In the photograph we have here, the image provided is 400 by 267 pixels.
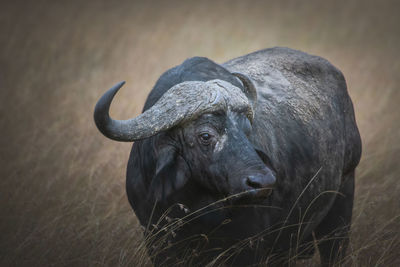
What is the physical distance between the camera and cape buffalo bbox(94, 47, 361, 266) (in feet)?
10.3

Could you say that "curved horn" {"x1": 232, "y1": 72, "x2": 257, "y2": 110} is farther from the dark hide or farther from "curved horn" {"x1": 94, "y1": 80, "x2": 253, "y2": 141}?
"curved horn" {"x1": 94, "y1": 80, "x2": 253, "y2": 141}

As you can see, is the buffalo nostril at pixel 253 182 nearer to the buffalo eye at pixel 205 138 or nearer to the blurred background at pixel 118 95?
the buffalo eye at pixel 205 138

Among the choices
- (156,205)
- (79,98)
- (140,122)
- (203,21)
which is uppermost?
(203,21)

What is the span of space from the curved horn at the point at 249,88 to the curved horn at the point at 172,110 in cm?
41

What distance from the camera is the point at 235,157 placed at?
312 centimetres

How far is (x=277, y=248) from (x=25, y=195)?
258 centimetres

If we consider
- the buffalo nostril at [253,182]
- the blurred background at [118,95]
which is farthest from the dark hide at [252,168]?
the blurred background at [118,95]

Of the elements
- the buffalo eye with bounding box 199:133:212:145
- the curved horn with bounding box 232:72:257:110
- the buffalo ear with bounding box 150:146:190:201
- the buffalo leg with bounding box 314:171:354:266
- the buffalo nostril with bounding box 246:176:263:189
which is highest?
the curved horn with bounding box 232:72:257:110

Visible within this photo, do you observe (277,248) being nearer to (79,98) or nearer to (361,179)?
(361,179)

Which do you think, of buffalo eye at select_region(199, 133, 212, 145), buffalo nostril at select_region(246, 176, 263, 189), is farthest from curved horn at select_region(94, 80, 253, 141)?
buffalo nostril at select_region(246, 176, 263, 189)

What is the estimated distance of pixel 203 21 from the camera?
42.9 ft

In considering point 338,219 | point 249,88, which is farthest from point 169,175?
point 338,219

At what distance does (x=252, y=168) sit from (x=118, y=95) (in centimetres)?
614

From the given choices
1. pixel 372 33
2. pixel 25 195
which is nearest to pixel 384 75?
pixel 372 33
